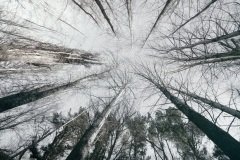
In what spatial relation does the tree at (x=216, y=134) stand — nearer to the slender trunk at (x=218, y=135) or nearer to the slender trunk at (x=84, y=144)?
the slender trunk at (x=218, y=135)

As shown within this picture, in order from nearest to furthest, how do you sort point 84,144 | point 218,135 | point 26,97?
point 218,135 < point 84,144 < point 26,97

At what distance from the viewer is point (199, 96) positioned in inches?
334

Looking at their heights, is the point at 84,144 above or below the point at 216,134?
below

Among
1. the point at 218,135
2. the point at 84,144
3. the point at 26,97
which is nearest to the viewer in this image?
the point at 218,135

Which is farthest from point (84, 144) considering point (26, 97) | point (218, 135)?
point (218, 135)

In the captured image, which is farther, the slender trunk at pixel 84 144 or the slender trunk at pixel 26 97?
the slender trunk at pixel 26 97

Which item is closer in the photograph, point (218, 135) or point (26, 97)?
point (218, 135)

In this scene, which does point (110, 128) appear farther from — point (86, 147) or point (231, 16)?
point (231, 16)

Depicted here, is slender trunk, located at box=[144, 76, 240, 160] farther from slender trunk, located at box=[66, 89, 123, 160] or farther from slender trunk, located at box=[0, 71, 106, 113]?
slender trunk, located at box=[0, 71, 106, 113]

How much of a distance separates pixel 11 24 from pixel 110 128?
7.35 metres

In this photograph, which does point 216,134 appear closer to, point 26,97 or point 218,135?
point 218,135

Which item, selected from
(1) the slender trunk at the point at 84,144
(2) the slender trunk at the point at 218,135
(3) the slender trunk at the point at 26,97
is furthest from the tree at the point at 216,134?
(3) the slender trunk at the point at 26,97

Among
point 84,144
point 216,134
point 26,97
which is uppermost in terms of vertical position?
point 216,134

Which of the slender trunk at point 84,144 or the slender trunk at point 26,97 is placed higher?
the slender trunk at point 26,97
